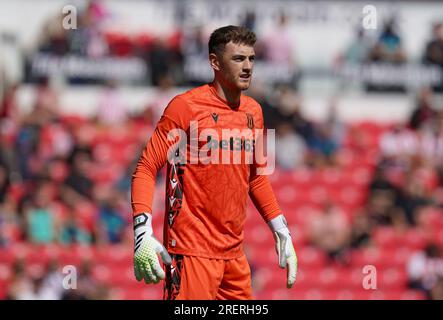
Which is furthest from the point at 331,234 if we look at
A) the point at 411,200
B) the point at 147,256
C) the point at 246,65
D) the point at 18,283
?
the point at 147,256

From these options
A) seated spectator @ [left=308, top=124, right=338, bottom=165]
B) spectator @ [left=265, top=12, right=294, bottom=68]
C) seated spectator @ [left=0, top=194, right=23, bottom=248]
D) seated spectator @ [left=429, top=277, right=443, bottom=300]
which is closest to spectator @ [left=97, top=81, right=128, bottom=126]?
spectator @ [left=265, top=12, right=294, bottom=68]

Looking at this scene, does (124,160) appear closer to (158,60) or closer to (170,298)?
(158,60)

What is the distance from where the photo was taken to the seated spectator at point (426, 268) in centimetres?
1460

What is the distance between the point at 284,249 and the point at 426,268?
8.68m

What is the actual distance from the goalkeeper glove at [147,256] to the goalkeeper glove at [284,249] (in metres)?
0.87

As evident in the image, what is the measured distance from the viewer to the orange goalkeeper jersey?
20.7ft

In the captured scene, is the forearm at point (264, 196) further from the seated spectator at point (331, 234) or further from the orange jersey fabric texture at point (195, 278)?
the seated spectator at point (331, 234)

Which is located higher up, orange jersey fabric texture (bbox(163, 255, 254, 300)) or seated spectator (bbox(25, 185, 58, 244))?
seated spectator (bbox(25, 185, 58, 244))

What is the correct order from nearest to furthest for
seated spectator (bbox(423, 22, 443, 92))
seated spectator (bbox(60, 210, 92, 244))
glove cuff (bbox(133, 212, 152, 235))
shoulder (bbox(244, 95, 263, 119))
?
1. glove cuff (bbox(133, 212, 152, 235))
2. shoulder (bbox(244, 95, 263, 119))
3. seated spectator (bbox(60, 210, 92, 244))
4. seated spectator (bbox(423, 22, 443, 92))

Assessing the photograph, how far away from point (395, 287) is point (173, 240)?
9.09m

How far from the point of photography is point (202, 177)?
6391 mm

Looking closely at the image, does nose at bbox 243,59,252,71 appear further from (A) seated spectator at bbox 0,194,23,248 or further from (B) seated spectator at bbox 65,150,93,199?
(B) seated spectator at bbox 65,150,93,199

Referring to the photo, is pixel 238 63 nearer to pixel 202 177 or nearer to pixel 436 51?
pixel 202 177

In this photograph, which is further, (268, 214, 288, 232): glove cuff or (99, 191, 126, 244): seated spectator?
(99, 191, 126, 244): seated spectator
